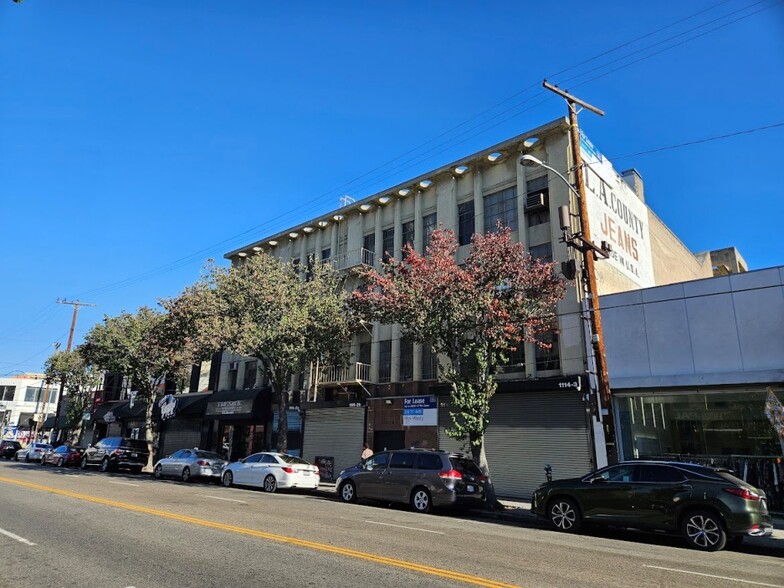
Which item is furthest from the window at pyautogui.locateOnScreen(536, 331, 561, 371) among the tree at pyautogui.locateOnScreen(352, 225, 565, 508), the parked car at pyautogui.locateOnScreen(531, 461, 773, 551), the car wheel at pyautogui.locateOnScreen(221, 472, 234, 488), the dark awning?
the dark awning

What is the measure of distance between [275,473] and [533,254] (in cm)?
1243

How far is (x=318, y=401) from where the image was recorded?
2648cm

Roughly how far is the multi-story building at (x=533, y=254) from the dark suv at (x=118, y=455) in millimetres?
7095

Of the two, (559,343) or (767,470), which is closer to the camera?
(767,470)

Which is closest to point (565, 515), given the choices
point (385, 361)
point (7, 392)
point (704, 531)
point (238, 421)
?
point (704, 531)

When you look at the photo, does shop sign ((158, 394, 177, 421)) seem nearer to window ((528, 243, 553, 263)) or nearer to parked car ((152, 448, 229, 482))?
parked car ((152, 448, 229, 482))

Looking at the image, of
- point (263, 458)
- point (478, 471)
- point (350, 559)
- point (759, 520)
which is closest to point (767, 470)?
point (759, 520)

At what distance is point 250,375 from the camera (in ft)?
103

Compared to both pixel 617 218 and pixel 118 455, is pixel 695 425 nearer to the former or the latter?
pixel 617 218

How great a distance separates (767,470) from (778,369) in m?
2.78

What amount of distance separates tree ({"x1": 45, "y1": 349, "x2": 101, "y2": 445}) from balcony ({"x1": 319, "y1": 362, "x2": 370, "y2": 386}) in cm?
2104

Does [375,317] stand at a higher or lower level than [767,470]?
higher

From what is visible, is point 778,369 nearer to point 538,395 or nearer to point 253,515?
point 538,395

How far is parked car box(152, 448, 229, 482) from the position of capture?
22.7 metres
